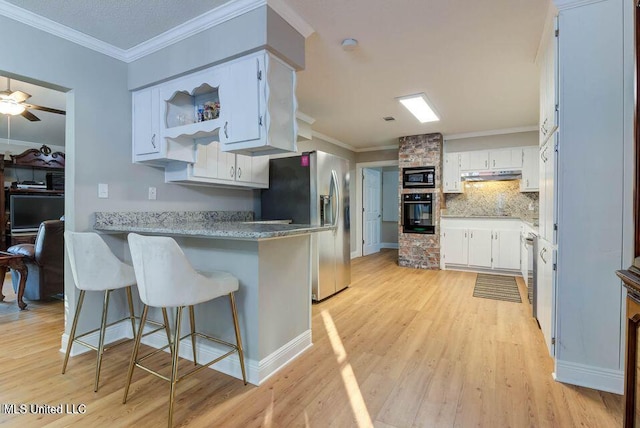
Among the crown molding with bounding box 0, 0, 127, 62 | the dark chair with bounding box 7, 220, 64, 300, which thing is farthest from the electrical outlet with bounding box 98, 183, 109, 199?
the dark chair with bounding box 7, 220, 64, 300

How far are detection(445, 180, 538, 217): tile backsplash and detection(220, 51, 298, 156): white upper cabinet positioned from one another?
14.9 ft

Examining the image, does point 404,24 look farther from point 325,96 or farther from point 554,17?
point 325,96

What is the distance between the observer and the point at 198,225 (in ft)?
8.01

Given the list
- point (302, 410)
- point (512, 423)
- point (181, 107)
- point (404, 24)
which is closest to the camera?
point (512, 423)

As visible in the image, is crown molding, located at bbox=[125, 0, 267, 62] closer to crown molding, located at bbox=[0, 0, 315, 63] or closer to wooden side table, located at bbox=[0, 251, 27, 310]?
crown molding, located at bbox=[0, 0, 315, 63]

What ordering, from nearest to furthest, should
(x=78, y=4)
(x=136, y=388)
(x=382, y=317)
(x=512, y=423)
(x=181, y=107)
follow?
(x=512, y=423) < (x=136, y=388) < (x=78, y=4) < (x=181, y=107) < (x=382, y=317)

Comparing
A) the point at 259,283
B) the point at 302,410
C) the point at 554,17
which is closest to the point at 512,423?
the point at 302,410

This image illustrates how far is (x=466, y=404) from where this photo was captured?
1.74 metres

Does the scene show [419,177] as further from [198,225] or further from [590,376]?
[198,225]

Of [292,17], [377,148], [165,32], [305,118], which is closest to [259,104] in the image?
[292,17]

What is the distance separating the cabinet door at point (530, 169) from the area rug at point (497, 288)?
4.98ft

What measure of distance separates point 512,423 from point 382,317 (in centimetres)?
159

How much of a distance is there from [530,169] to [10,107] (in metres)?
6.86

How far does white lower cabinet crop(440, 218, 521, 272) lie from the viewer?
Result: 486 centimetres
